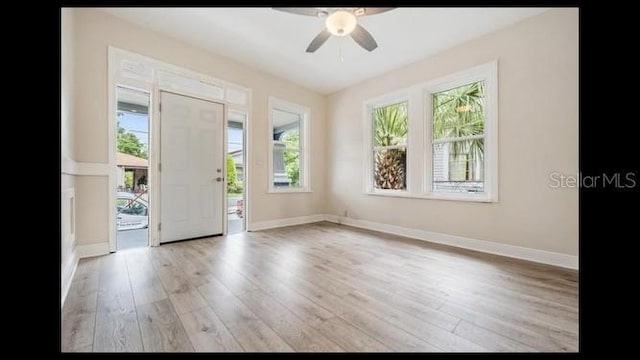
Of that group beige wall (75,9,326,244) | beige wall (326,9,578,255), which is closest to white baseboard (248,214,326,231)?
beige wall (75,9,326,244)

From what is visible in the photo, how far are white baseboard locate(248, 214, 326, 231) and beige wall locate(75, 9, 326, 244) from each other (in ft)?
0.29

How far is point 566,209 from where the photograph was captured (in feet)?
8.97

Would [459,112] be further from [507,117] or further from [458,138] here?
[507,117]

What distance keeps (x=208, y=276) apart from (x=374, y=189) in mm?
3175

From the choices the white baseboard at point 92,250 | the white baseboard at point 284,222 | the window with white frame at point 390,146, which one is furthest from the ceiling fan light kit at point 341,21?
the white baseboard at point 92,250

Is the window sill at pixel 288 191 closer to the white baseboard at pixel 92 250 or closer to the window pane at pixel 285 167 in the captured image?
the window pane at pixel 285 167

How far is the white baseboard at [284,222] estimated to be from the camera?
4.48 m

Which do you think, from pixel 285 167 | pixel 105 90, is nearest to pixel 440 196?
pixel 285 167

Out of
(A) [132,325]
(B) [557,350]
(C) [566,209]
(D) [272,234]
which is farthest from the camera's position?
(D) [272,234]

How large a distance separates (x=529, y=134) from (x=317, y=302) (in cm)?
294

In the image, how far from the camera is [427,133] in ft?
13.1

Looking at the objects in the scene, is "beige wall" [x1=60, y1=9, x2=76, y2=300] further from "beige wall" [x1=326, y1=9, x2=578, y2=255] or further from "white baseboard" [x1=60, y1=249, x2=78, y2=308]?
"beige wall" [x1=326, y1=9, x2=578, y2=255]
